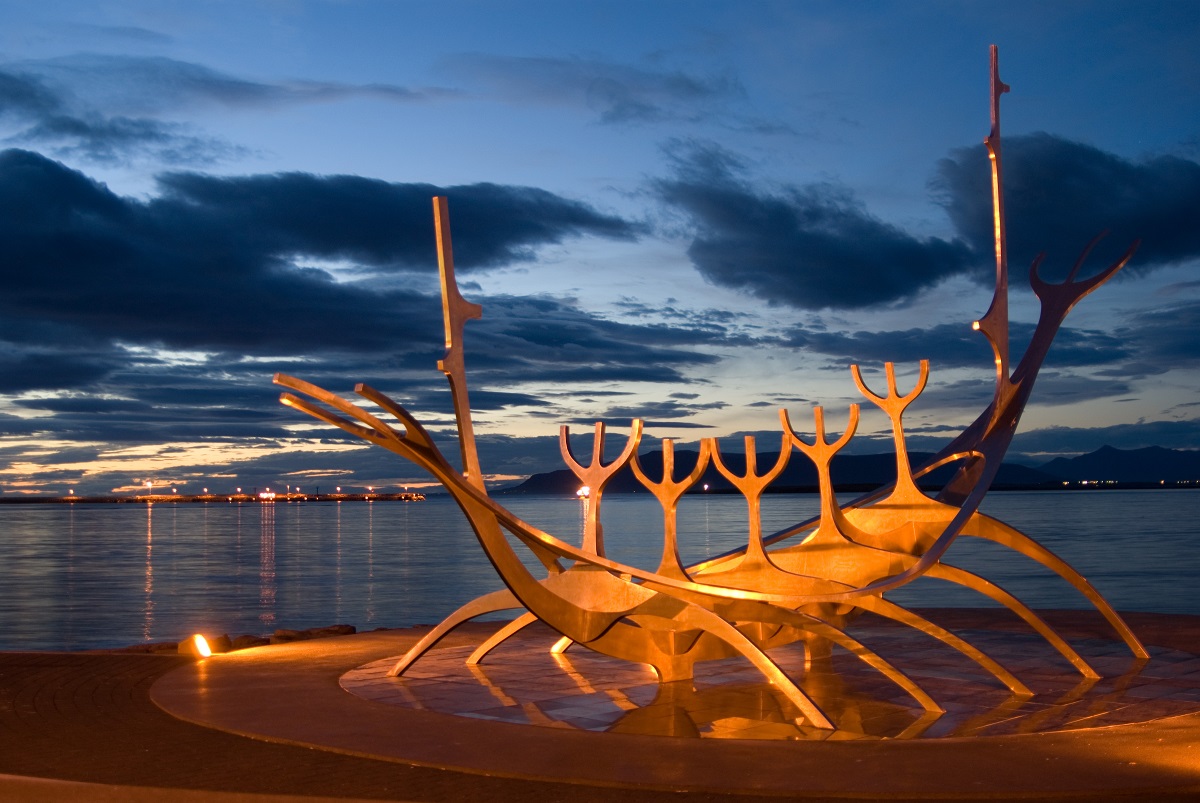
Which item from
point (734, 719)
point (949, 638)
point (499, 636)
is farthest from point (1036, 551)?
point (499, 636)

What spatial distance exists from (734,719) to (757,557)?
6.68 ft

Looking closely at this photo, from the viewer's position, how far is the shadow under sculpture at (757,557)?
10.6 m

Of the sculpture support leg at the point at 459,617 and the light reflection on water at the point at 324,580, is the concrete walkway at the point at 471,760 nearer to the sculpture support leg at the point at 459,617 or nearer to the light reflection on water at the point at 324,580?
the sculpture support leg at the point at 459,617

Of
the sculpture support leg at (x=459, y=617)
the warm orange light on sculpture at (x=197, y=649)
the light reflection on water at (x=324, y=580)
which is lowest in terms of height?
the light reflection on water at (x=324, y=580)

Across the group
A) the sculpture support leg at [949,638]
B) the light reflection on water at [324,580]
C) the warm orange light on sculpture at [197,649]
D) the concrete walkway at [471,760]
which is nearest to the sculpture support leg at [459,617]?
the concrete walkway at [471,760]

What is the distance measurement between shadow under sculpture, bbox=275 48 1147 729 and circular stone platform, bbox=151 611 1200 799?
404 millimetres

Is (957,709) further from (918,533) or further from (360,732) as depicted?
(360,732)

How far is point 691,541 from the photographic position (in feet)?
185

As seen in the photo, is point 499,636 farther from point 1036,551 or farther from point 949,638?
point 1036,551

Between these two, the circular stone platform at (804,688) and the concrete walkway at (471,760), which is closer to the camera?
the concrete walkway at (471,760)

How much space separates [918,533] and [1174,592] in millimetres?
18956

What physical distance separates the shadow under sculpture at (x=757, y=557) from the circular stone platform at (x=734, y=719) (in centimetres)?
40

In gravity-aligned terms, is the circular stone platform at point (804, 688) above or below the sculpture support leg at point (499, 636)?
below

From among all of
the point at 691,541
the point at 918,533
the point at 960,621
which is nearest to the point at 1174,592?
the point at 960,621
